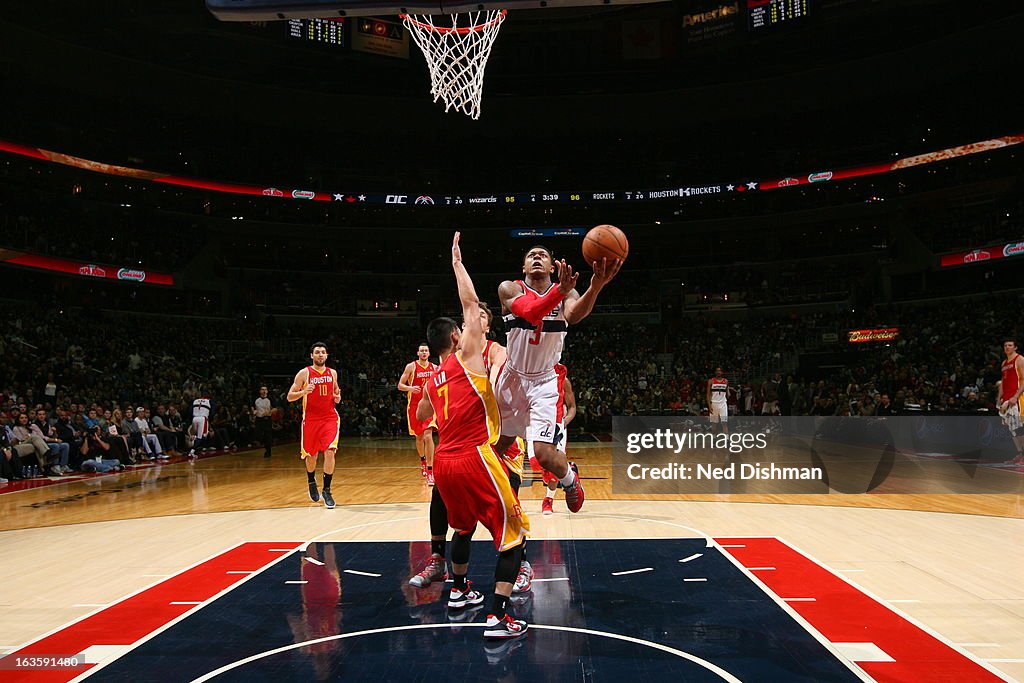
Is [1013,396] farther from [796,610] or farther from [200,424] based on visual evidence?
[200,424]

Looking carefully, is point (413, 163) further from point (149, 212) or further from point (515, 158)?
point (149, 212)

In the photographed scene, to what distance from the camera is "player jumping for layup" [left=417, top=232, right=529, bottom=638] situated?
4.33m

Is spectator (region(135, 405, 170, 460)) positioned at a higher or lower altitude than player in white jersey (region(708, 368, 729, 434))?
lower

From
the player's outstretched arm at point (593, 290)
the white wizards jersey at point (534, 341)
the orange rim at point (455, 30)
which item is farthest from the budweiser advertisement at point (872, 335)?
the player's outstretched arm at point (593, 290)

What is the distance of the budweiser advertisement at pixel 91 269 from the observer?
22292 millimetres

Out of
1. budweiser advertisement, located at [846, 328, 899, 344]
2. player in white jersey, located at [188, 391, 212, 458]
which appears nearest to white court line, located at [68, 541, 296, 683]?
player in white jersey, located at [188, 391, 212, 458]

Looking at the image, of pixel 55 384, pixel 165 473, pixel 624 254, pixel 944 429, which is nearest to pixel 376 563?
pixel 624 254

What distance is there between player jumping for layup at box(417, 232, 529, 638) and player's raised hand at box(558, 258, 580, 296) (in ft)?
1.89

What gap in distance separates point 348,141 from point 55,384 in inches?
680

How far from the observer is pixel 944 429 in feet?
41.6

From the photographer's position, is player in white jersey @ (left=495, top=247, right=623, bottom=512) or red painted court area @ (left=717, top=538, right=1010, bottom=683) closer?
red painted court area @ (left=717, top=538, right=1010, bottom=683)

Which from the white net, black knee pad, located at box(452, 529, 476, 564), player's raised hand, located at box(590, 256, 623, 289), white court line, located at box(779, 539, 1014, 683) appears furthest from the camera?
the white net

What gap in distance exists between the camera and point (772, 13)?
23.6 meters

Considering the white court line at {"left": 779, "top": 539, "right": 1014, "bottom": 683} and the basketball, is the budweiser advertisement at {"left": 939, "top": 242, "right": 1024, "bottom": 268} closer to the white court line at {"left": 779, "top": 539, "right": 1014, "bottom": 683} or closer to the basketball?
the white court line at {"left": 779, "top": 539, "right": 1014, "bottom": 683}
